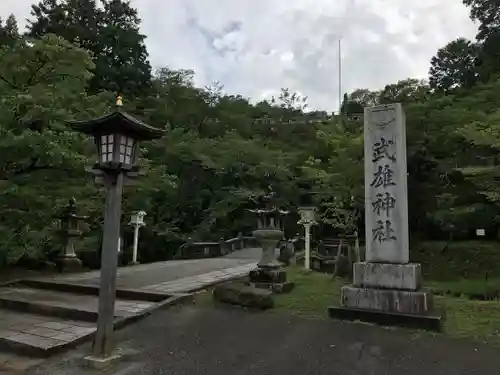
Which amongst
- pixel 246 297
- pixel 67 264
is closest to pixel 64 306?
pixel 246 297

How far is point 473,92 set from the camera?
17.6 meters

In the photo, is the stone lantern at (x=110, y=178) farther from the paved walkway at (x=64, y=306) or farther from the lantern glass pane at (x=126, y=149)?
the paved walkway at (x=64, y=306)

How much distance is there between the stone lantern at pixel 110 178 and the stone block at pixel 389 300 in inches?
142

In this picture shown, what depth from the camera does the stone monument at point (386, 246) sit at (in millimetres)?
6402

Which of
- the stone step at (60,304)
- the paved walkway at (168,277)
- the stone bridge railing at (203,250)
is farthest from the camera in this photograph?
the stone bridge railing at (203,250)

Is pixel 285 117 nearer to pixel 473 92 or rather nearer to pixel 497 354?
pixel 473 92

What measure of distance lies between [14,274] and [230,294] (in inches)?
258

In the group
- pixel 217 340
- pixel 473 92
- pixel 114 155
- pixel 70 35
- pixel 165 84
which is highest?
pixel 70 35

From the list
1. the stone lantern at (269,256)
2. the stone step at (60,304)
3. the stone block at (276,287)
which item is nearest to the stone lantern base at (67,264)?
the stone step at (60,304)

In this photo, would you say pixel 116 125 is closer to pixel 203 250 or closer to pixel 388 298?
pixel 388 298

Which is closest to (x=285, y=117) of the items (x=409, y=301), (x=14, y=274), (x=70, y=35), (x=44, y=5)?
(x=70, y=35)

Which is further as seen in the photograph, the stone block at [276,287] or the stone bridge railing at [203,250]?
the stone bridge railing at [203,250]

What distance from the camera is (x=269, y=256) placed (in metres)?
9.09

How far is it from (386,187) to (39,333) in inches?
228
